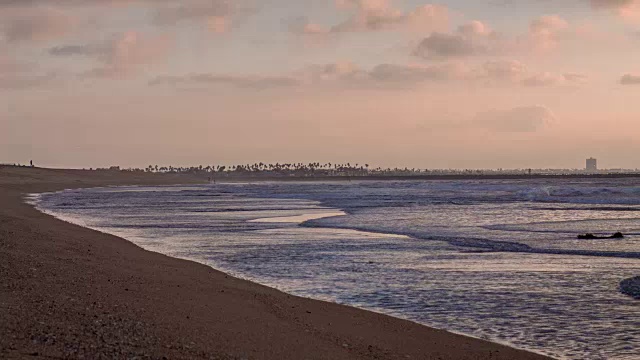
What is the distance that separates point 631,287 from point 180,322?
9.98 metres

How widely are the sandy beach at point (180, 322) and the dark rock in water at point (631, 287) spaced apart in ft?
17.7

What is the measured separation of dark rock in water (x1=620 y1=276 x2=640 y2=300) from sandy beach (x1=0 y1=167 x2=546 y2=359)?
5.39 m

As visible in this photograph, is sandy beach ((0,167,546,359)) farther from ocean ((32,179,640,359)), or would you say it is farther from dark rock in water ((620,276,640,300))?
dark rock in water ((620,276,640,300))

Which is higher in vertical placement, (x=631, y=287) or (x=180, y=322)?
(x=180, y=322)

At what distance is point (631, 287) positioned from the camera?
631 inches

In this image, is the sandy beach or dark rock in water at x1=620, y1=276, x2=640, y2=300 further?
dark rock in water at x1=620, y1=276, x2=640, y2=300

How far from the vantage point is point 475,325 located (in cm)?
1254

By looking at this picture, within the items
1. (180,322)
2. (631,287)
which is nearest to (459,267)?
(631,287)

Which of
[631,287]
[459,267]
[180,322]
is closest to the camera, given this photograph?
[180,322]

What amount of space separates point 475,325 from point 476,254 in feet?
34.4

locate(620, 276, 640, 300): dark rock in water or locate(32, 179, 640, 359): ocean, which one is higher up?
locate(620, 276, 640, 300): dark rock in water

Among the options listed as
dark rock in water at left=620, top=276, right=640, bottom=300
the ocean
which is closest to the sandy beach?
the ocean

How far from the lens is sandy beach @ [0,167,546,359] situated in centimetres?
917

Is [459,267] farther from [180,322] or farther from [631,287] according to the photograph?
[180,322]
